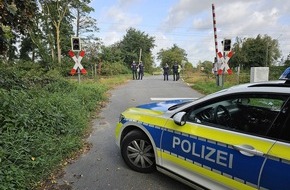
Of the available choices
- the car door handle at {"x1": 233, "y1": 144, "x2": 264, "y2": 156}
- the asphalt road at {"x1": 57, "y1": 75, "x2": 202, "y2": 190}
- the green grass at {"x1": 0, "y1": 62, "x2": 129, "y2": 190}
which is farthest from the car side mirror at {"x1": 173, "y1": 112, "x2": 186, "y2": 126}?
the green grass at {"x1": 0, "y1": 62, "x2": 129, "y2": 190}

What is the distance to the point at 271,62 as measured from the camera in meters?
47.0

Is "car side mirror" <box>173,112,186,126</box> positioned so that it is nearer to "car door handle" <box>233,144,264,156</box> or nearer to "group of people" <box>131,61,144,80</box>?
"car door handle" <box>233,144,264,156</box>

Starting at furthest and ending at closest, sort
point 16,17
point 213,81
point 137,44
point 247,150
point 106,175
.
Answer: point 137,44 → point 213,81 → point 16,17 → point 106,175 → point 247,150

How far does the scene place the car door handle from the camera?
245cm

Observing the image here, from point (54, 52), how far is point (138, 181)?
37.3 meters

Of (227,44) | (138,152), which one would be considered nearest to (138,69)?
(227,44)

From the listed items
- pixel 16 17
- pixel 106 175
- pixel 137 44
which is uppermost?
pixel 137 44

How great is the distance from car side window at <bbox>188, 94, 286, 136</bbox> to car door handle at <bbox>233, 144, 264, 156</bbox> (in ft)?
0.74

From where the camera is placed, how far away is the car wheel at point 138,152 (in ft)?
13.0

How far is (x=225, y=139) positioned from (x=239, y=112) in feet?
2.21

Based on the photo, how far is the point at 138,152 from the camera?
4.07m

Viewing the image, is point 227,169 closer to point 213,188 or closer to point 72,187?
point 213,188

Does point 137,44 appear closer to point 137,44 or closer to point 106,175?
point 137,44

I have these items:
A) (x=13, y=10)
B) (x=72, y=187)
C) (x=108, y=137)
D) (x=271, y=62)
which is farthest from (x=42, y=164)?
(x=271, y=62)
